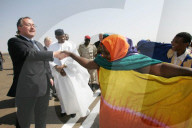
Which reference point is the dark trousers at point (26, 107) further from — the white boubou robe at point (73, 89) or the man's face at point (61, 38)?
the man's face at point (61, 38)

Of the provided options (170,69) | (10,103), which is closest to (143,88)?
(170,69)

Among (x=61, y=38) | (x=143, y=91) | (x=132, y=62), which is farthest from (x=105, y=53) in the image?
(x=61, y=38)

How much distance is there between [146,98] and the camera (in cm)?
206

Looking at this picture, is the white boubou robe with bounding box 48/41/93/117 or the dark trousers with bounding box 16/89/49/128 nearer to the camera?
the dark trousers with bounding box 16/89/49/128

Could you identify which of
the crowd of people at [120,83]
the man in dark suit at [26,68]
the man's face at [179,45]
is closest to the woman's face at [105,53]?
the crowd of people at [120,83]

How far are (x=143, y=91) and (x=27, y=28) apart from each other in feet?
6.48

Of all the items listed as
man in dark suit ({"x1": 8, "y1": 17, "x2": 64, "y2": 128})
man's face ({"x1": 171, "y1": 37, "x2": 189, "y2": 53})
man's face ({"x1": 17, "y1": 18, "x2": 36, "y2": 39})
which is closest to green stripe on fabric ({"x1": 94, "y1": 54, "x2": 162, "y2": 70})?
man in dark suit ({"x1": 8, "y1": 17, "x2": 64, "y2": 128})

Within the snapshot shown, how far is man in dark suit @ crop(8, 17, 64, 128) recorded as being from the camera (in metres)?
2.40

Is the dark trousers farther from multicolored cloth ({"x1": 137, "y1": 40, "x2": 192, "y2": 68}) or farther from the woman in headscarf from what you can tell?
multicolored cloth ({"x1": 137, "y1": 40, "x2": 192, "y2": 68})

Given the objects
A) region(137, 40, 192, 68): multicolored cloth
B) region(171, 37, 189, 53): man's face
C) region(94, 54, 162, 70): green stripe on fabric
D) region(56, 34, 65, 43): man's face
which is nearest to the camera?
region(94, 54, 162, 70): green stripe on fabric

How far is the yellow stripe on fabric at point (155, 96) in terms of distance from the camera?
6.59 ft

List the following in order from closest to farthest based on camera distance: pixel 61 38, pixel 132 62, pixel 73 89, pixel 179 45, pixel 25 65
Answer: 1. pixel 132 62
2. pixel 25 65
3. pixel 179 45
4. pixel 73 89
5. pixel 61 38

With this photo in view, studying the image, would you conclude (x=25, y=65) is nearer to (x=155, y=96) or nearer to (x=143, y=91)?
(x=143, y=91)

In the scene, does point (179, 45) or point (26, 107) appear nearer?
point (26, 107)
